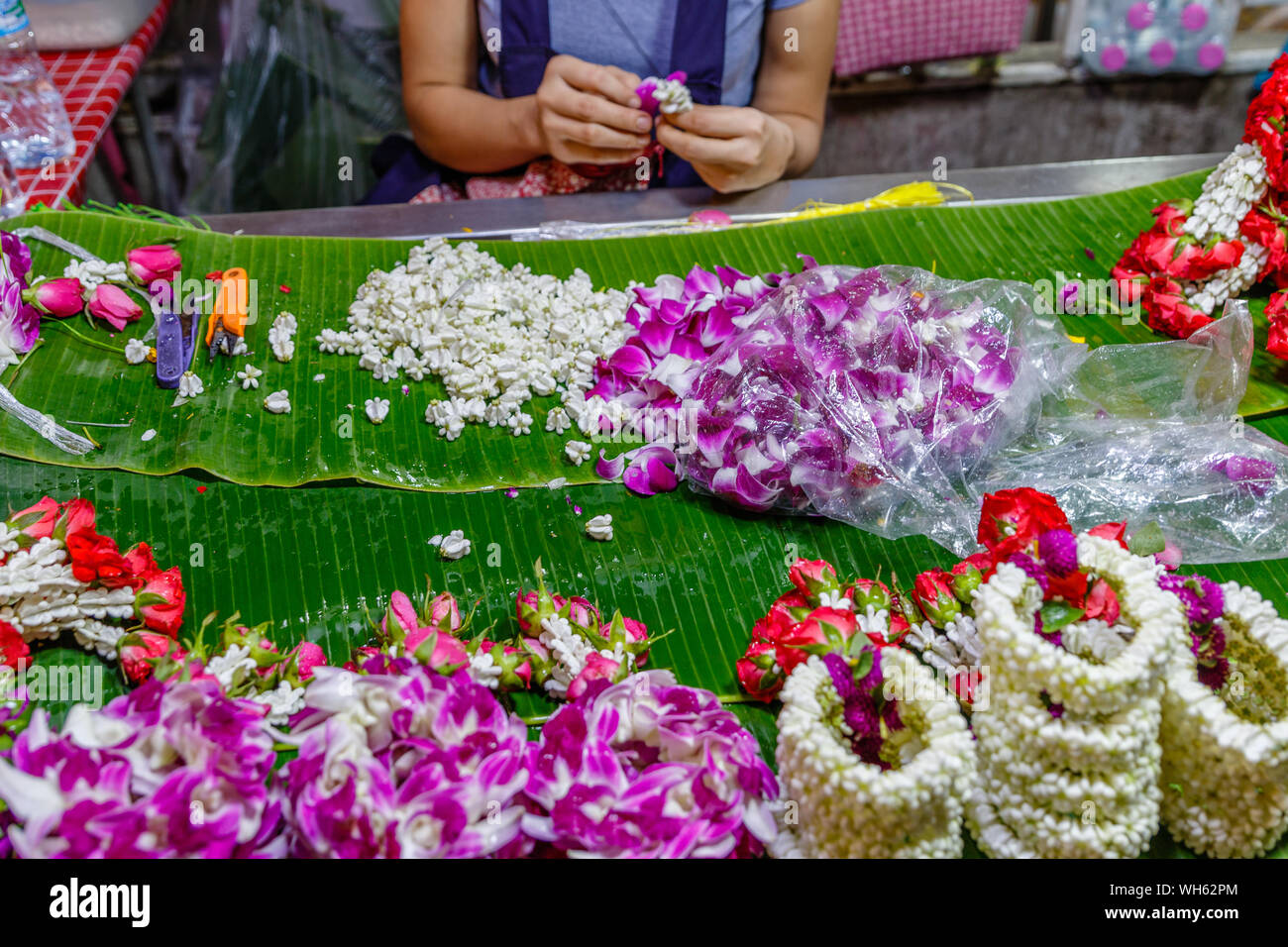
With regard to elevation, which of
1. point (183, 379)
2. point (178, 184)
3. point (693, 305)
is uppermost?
point (693, 305)

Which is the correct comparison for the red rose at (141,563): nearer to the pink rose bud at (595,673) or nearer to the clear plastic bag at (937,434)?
the pink rose bud at (595,673)

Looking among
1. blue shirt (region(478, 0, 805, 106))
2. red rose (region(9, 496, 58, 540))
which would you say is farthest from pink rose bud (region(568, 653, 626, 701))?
blue shirt (region(478, 0, 805, 106))

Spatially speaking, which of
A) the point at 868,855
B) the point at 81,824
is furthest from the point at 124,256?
the point at 868,855

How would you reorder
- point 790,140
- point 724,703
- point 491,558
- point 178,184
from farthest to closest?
point 178,184 < point 790,140 < point 491,558 < point 724,703

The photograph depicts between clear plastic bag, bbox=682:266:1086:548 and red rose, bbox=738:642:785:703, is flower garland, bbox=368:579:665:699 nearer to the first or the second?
red rose, bbox=738:642:785:703

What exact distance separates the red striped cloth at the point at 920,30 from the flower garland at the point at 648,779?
3.20 metres

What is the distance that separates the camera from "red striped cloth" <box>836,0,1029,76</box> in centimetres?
358

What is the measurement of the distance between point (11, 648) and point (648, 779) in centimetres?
79

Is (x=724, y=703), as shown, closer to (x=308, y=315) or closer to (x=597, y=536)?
(x=597, y=536)

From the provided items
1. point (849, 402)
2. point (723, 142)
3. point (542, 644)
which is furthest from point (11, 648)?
point (723, 142)

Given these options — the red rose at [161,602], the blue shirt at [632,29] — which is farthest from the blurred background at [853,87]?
the red rose at [161,602]

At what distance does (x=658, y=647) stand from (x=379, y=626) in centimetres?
37

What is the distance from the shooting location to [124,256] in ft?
5.82

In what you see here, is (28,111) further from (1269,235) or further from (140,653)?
(1269,235)
